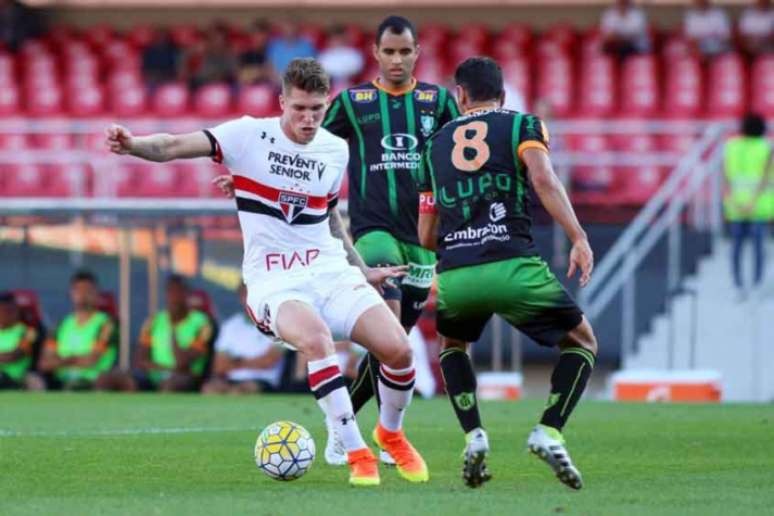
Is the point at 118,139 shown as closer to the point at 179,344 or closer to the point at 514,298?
the point at 514,298

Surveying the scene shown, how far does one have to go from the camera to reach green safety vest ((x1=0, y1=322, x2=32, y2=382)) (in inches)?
747

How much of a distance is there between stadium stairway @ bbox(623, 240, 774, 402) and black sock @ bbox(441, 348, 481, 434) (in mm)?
10269

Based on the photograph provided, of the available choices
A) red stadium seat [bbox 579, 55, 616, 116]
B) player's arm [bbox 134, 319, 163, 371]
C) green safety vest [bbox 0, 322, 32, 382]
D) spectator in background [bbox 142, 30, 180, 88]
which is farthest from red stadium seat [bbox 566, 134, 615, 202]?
green safety vest [bbox 0, 322, 32, 382]

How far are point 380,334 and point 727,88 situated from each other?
52.3ft

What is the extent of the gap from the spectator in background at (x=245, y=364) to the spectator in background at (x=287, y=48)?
7.70m

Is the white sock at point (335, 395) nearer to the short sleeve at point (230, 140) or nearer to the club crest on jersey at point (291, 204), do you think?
the club crest on jersey at point (291, 204)

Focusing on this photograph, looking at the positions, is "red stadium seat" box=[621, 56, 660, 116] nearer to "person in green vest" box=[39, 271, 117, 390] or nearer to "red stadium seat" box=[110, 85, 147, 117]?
"red stadium seat" box=[110, 85, 147, 117]

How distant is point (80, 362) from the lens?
18969 millimetres

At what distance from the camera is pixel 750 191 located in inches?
774

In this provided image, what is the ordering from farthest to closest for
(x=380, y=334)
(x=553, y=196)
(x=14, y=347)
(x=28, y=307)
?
(x=28, y=307) → (x=14, y=347) → (x=380, y=334) → (x=553, y=196)

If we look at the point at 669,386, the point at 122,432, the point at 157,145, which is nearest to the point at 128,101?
the point at 669,386

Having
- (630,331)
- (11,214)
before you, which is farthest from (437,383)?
(11,214)

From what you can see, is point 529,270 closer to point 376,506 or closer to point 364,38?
point 376,506

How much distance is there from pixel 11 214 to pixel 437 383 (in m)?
4.93
